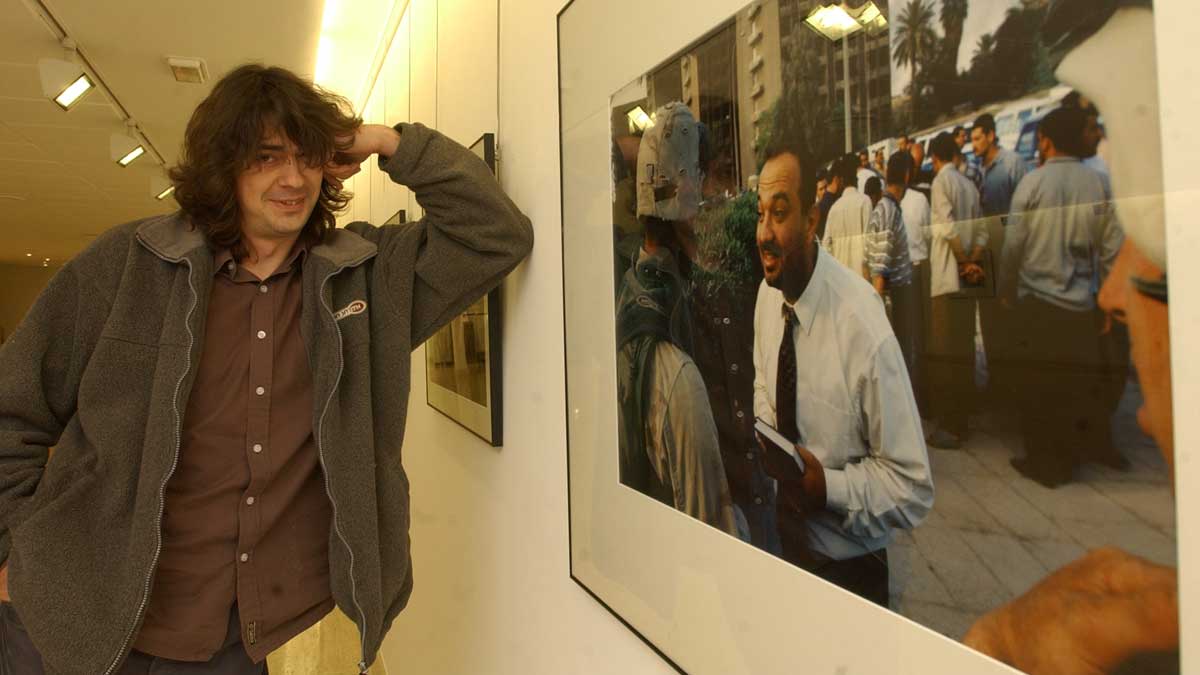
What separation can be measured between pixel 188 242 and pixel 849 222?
4.33 feet

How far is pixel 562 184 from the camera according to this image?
1244mm

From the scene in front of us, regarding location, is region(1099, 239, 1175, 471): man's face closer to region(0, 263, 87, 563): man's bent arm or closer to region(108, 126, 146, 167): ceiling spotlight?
region(0, 263, 87, 563): man's bent arm

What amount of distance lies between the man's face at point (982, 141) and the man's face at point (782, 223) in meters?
0.17

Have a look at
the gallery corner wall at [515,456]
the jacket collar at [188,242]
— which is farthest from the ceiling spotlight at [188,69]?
the jacket collar at [188,242]

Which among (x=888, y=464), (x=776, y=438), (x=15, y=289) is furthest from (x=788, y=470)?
(x=15, y=289)

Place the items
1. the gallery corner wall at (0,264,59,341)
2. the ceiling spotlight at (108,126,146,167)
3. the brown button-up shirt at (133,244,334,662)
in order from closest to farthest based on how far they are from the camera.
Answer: the brown button-up shirt at (133,244,334,662)
the ceiling spotlight at (108,126,146,167)
the gallery corner wall at (0,264,59,341)

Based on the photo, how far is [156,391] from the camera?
1283mm

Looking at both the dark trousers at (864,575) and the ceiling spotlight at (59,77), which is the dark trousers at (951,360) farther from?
the ceiling spotlight at (59,77)

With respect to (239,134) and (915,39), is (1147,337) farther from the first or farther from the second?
(239,134)

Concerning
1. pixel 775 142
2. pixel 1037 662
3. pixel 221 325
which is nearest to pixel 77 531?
pixel 221 325

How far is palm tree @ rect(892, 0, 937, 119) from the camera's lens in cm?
49

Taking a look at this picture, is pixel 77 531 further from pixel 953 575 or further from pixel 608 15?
pixel 953 575

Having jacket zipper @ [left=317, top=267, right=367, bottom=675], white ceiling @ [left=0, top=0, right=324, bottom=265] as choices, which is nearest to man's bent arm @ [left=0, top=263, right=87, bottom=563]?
jacket zipper @ [left=317, top=267, right=367, bottom=675]

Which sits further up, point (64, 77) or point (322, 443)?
point (64, 77)
